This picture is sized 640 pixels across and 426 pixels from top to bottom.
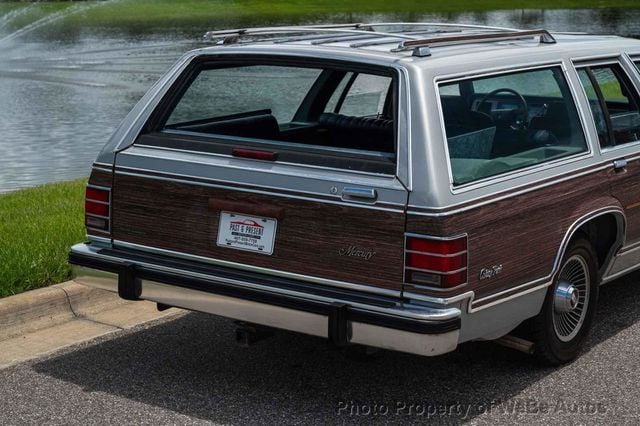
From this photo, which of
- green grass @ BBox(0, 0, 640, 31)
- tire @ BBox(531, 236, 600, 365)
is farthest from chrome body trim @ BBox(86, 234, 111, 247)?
green grass @ BBox(0, 0, 640, 31)

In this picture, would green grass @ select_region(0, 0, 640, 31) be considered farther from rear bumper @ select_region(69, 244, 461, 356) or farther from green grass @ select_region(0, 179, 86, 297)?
rear bumper @ select_region(69, 244, 461, 356)

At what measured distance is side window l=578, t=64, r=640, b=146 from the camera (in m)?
6.26

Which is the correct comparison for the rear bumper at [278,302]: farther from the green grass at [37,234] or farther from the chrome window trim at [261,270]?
Answer: the green grass at [37,234]

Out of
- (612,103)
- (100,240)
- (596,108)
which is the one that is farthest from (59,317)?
(612,103)

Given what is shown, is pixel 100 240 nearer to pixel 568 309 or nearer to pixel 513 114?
pixel 513 114

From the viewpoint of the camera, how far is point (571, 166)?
19.0 feet

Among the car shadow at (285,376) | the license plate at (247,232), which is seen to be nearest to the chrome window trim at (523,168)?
the license plate at (247,232)

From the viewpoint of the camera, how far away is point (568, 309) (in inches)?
229

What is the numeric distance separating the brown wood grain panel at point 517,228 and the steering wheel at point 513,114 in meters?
0.39

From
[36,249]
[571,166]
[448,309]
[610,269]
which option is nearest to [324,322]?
[448,309]

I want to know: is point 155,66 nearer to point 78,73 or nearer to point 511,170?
point 78,73

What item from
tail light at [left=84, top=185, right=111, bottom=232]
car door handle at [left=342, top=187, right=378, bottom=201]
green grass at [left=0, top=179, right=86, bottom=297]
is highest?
car door handle at [left=342, top=187, right=378, bottom=201]

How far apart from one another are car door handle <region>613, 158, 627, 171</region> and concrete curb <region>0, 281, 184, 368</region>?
2675 mm

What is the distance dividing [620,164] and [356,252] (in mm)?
1895
